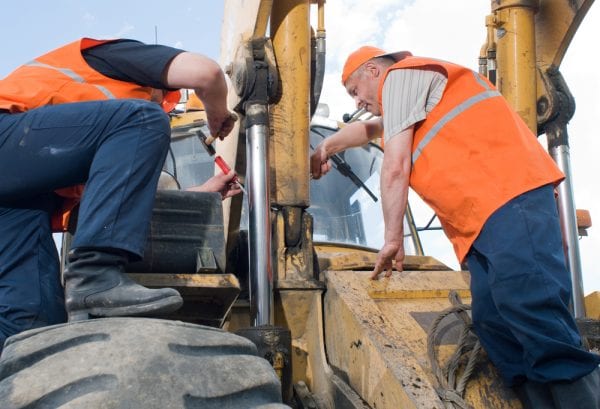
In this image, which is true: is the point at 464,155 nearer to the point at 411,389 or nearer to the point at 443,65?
the point at 443,65

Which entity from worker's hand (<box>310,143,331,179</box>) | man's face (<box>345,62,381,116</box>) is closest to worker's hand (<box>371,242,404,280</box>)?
man's face (<box>345,62,381,116</box>)

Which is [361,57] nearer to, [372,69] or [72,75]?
[372,69]

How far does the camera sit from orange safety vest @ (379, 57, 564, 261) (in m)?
2.52

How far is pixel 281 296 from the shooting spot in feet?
9.00

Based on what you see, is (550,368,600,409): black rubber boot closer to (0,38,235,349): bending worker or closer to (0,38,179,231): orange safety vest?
(0,38,235,349): bending worker

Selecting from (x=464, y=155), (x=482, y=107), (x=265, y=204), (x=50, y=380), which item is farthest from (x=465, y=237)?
(x=50, y=380)

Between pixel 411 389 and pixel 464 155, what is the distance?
80cm

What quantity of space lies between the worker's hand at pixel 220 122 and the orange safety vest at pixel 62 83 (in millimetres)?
339

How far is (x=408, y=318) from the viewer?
2613 mm

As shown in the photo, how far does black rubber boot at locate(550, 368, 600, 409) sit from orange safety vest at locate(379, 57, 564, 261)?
509mm

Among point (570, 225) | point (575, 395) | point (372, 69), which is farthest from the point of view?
point (570, 225)

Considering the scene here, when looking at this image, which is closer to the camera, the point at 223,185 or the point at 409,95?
the point at 409,95

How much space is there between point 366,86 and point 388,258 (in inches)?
28.6

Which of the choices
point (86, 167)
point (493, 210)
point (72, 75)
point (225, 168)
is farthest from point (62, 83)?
point (493, 210)
